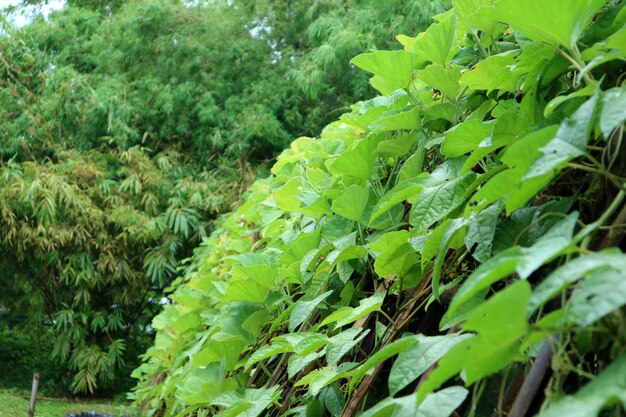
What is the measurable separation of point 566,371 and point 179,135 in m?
7.09

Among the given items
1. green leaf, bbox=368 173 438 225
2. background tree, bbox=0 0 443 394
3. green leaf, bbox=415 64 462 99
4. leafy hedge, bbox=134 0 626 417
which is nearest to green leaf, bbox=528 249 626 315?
leafy hedge, bbox=134 0 626 417

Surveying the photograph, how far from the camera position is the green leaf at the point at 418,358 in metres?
0.50

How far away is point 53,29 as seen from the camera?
7.96 metres

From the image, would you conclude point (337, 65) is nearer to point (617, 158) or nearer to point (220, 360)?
point (220, 360)

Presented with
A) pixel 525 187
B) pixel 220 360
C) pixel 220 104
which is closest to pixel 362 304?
pixel 525 187

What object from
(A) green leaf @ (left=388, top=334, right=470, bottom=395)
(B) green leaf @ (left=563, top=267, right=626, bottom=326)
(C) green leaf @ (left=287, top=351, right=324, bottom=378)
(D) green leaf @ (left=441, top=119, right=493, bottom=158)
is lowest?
(C) green leaf @ (left=287, top=351, right=324, bottom=378)

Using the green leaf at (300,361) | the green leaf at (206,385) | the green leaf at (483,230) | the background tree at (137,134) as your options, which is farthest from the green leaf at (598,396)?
the background tree at (137,134)

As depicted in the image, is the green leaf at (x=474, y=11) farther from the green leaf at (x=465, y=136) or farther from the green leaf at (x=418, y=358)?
the green leaf at (x=418, y=358)

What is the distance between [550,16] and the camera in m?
0.50

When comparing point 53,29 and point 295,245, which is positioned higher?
point 53,29

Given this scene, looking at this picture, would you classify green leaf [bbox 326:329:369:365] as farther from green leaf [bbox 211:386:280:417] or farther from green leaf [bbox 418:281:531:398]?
green leaf [bbox 418:281:531:398]

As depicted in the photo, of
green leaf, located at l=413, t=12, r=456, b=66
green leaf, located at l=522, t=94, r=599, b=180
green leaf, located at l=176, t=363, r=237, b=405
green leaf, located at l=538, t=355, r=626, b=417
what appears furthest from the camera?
green leaf, located at l=176, t=363, r=237, b=405

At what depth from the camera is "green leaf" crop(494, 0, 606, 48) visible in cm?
48

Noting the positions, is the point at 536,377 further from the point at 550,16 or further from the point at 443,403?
the point at 550,16
